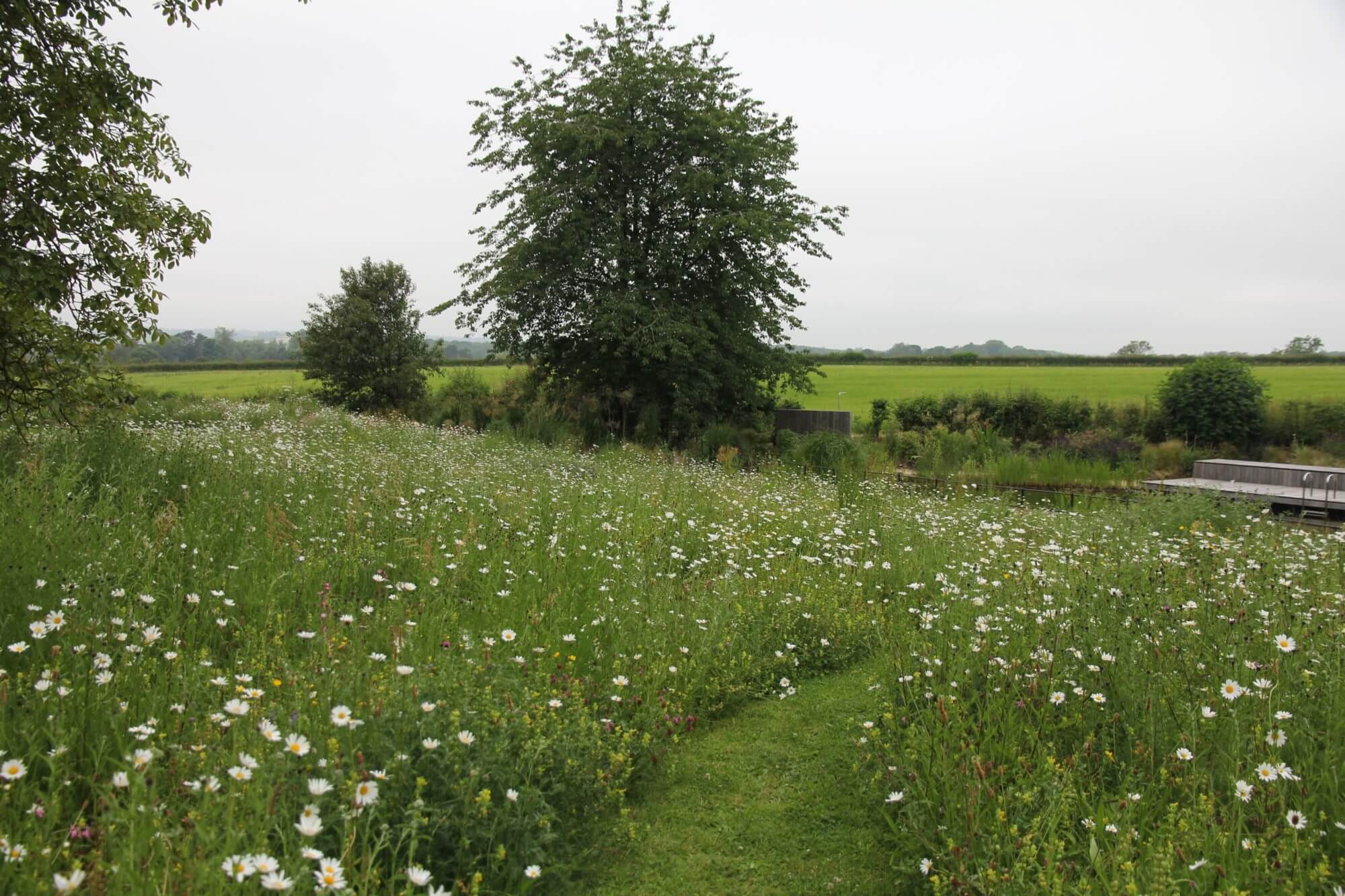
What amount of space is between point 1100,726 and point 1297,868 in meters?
1.29

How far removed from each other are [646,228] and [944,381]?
26.4m

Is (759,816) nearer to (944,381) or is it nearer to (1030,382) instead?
(1030,382)

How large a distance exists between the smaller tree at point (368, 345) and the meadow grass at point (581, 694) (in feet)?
62.6

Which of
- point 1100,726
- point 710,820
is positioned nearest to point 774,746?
point 710,820

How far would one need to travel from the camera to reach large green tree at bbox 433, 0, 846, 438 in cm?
1767

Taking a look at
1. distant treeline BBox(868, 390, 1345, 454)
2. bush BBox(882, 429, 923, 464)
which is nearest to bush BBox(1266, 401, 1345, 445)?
distant treeline BBox(868, 390, 1345, 454)

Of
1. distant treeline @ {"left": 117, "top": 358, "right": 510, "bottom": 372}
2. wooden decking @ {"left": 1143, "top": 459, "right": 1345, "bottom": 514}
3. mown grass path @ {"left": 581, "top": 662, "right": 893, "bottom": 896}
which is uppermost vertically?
distant treeline @ {"left": 117, "top": 358, "right": 510, "bottom": 372}

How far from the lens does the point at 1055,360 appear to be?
51.2 m

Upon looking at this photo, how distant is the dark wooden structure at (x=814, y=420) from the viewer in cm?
2000

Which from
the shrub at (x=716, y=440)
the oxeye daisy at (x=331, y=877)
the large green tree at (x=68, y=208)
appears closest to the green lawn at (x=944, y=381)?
the shrub at (x=716, y=440)

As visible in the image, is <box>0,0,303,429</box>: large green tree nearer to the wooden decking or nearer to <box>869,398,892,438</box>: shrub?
the wooden decking

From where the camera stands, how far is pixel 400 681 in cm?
314

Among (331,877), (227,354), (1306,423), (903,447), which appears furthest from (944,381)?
(227,354)

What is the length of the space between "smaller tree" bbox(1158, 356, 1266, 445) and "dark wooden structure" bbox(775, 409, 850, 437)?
7.98 meters
